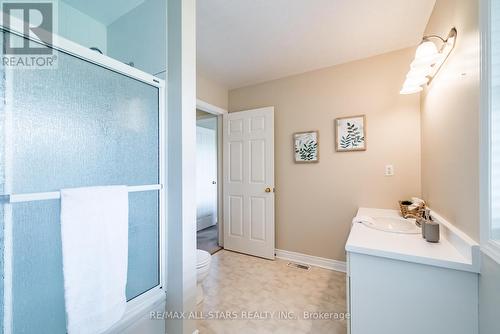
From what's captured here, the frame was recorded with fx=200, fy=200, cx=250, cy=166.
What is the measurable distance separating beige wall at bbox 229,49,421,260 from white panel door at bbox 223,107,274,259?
0.16 metres

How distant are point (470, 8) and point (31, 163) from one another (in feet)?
7.01

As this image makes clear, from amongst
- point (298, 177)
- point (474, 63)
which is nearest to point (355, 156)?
point (298, 177)

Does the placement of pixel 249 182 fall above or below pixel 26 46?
below

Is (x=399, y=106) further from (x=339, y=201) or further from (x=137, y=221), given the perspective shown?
(x=137, y=221)

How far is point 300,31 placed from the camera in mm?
1842

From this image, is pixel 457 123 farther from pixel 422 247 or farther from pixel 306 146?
pixel 306 146

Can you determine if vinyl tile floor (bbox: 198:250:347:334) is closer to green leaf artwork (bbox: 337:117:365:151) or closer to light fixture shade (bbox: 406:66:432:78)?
green leaf artwork (bbox: 337:117:365:151)

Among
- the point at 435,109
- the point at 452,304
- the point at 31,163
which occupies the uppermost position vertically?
the point at 435,109

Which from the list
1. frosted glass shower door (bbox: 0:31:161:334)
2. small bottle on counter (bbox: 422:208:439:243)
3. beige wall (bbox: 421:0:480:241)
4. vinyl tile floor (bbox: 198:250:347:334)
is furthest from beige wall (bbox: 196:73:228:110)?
small bottle on counter (bbox: 422:208:439:243)

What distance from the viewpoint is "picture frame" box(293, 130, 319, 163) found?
251cm

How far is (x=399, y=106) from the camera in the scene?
82.4 inches

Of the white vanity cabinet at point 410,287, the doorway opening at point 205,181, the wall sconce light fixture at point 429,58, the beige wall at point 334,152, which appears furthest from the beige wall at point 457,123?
the doorway opening at point 205,181

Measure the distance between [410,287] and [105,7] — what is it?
281 cm

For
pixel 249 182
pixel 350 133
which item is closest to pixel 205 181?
pixel 249 182
